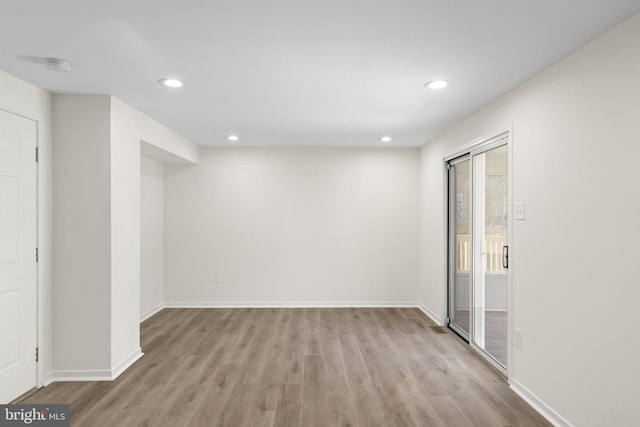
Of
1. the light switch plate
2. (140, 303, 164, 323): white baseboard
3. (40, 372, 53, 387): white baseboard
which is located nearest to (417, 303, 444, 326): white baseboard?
the light switch plate

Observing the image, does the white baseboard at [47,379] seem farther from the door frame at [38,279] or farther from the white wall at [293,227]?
the white wall at [293,227]

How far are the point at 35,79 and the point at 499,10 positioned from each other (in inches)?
129

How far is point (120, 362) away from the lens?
345 centimetres

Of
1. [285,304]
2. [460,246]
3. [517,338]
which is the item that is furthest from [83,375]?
[460,246]

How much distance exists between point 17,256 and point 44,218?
40cm

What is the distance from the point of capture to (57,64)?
8.47ft

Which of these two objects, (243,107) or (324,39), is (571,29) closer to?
Result: (324,39)

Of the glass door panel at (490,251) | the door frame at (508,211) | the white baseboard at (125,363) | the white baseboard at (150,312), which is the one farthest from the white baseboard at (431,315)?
the white baseboard at (150,312)

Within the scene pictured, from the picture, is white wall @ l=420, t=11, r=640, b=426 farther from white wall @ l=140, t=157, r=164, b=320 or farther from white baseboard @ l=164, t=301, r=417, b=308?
white wall @ l=140, t=157, r=164, b=320

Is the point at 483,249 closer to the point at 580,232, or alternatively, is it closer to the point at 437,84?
the point at 580,232

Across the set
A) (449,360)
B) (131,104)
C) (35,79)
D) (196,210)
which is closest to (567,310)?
(449,360)

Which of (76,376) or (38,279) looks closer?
(38,279)

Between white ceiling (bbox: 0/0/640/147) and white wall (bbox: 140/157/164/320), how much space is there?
1.83 metres

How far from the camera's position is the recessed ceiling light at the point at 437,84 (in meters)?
2.97
